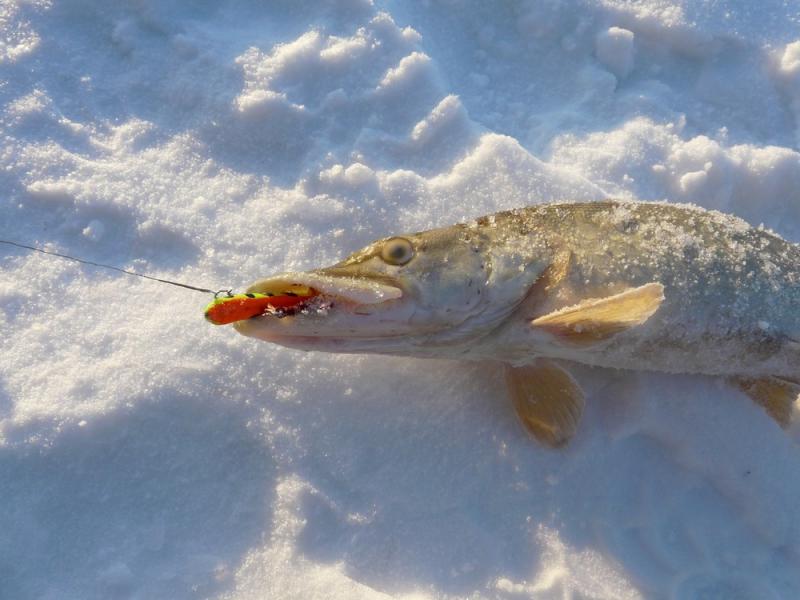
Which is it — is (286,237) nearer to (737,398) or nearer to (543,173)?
(543,173)

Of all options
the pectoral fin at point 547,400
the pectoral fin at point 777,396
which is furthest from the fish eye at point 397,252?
the pectoral fin at point 777,396

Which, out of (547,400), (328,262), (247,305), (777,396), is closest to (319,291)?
(247,305)

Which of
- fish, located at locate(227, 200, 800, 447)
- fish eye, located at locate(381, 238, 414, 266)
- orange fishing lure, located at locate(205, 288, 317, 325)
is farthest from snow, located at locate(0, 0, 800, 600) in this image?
fish eye, located at locate(381, 238, 414, 266)

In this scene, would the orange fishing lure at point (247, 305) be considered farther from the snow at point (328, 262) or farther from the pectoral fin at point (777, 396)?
the pectoral fin at point (777, 396)

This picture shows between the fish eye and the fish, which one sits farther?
the fish eye

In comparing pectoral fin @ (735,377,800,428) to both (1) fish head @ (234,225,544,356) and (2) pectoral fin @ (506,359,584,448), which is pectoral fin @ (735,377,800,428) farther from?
(1) fish head @ (234,225,544,356)

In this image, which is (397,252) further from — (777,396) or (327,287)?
(777,396)
